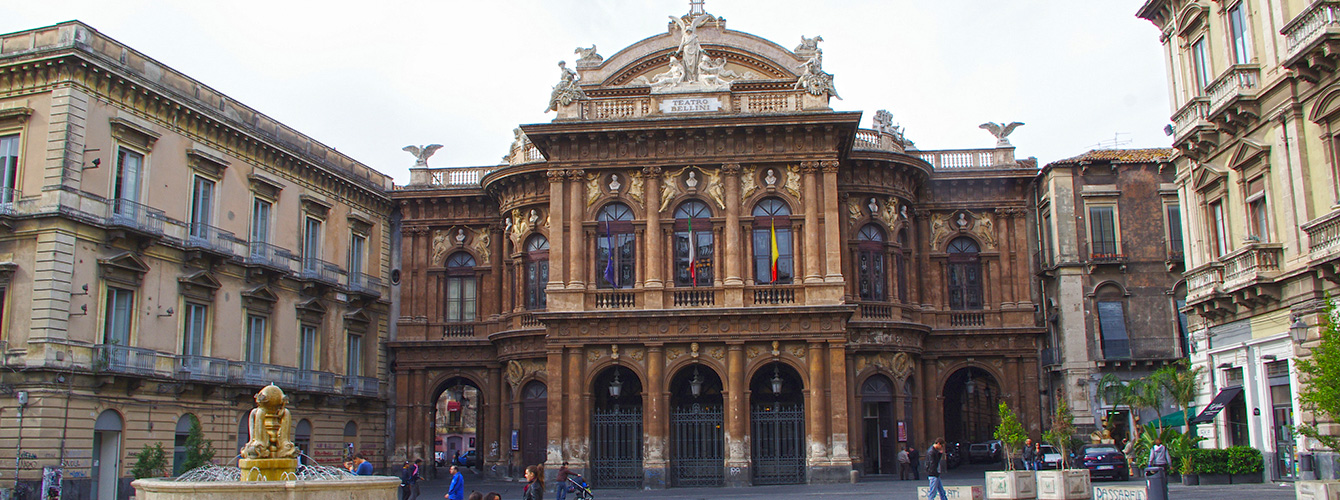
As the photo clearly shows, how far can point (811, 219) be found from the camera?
29.8 meters

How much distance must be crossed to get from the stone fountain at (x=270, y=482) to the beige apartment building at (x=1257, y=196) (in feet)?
54.5

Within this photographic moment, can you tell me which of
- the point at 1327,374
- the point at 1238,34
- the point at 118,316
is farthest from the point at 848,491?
the point at 118,316

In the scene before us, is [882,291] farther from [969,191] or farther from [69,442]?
[69,442]

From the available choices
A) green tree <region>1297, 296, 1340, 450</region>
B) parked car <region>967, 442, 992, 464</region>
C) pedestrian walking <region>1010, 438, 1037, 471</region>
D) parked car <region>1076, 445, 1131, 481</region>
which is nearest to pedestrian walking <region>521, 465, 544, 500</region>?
green tree <region>1297, 296, 1340, 450</region>

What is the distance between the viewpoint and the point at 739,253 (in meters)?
30.2

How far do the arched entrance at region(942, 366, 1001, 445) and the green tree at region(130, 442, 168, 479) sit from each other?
2365cm

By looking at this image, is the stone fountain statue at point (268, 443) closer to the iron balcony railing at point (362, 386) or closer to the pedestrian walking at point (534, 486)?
the pedestrian walking at point (534, 486)

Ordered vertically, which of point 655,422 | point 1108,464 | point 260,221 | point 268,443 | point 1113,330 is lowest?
point 1108,464

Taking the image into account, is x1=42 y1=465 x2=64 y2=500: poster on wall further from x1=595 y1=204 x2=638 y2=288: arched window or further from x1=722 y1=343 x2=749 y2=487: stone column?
x1=722 y1=343 x2=749 y2=487: stone column

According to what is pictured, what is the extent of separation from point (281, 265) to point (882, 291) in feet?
57.5

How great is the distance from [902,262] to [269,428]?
23.2 m

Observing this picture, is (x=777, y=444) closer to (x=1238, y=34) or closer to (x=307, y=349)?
(x=1238, y=34)

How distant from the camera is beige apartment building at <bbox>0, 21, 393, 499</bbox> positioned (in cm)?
2428

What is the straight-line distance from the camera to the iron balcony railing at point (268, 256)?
30734 mm
